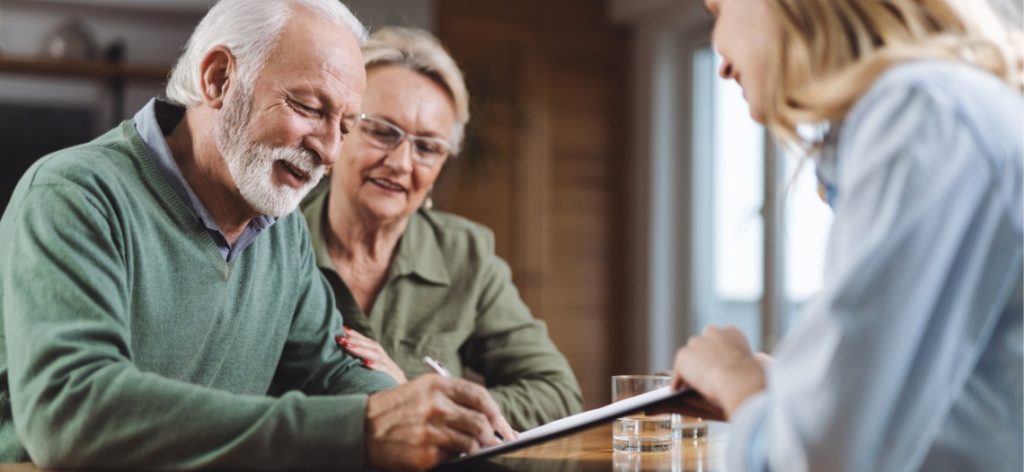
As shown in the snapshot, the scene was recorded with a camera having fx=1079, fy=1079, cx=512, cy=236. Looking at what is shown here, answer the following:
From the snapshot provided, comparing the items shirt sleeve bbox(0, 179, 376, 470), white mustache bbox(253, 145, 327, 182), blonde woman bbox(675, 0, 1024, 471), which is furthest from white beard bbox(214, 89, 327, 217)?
blonde woman bbox(675, 0, 1024, 471)

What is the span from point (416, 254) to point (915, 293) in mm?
1467

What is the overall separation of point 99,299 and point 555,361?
3.74 ft

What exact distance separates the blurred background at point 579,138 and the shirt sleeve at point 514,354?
2.98 metres

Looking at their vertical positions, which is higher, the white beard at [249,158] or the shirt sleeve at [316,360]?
the white beard at [249,158]

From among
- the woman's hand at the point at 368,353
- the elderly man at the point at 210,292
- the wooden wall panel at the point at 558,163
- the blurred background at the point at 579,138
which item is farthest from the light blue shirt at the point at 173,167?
the wooden wall panel at the point at 558,163

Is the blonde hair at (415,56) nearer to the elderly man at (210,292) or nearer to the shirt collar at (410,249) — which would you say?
the shirt collar at (410,249)

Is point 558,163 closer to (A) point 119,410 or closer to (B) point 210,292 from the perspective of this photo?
(B) point 210,292

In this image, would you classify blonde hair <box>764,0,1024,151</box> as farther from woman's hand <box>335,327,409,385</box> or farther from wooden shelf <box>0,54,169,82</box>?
wooden shelf <box>0,54,169,82</box>

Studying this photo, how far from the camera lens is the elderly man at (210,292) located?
107 centimetres

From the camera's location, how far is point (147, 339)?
1.36 metres

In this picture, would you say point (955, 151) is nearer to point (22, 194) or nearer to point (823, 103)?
point (823, 103)

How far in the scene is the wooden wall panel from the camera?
18.8 ft

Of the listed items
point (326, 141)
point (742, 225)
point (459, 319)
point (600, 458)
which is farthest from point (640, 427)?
point (742, 225)

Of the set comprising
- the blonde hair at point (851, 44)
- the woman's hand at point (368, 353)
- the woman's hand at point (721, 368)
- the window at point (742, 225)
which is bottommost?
the window at point (742, 225)
